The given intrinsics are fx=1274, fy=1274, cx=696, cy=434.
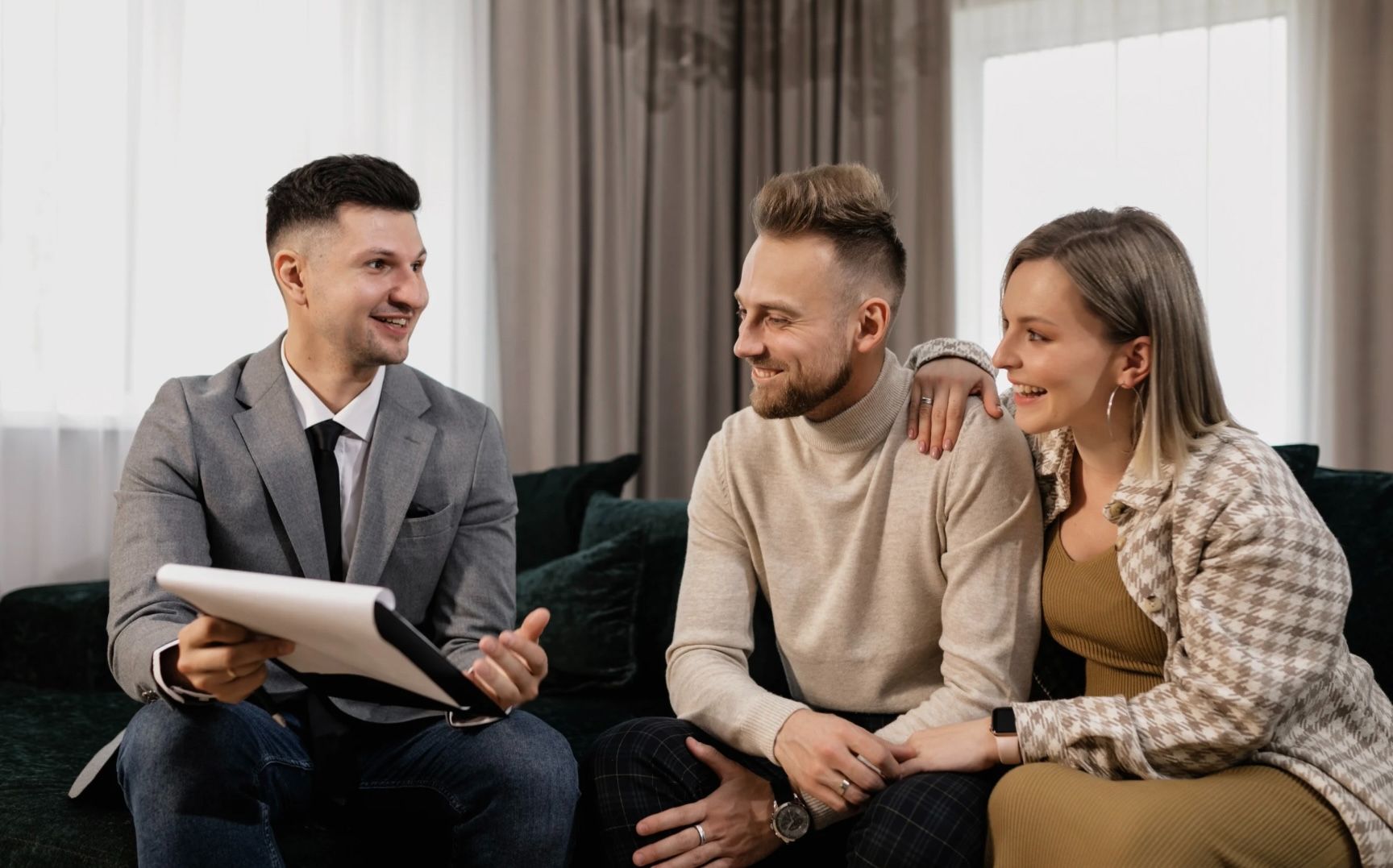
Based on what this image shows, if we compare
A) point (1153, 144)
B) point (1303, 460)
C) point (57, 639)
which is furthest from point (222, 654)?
point (1153, 144)

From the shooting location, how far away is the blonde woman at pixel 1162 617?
1358 mm

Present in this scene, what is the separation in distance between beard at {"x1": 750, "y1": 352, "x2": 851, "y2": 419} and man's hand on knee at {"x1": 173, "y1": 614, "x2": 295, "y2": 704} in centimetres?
70

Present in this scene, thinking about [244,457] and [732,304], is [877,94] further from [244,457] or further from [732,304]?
[244,457]

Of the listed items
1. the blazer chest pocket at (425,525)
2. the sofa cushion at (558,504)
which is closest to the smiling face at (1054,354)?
the blazer chest pocket at (425,525)

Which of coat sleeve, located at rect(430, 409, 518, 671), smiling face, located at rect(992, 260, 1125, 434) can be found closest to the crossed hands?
coat sleeve, located at rect(430, 409, 518, 671)

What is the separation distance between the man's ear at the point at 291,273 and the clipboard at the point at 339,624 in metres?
0.61

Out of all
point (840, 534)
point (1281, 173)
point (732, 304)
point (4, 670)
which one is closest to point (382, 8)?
point (732, 304)

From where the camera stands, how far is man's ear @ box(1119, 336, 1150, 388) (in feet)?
5.04

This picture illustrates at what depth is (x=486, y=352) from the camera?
142 inches

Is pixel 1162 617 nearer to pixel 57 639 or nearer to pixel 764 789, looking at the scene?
pixel 764 789

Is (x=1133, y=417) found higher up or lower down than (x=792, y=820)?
higher up

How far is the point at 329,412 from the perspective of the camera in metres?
1.78

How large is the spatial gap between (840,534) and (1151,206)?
2.40 m

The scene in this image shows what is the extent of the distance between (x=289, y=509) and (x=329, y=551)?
9cm
